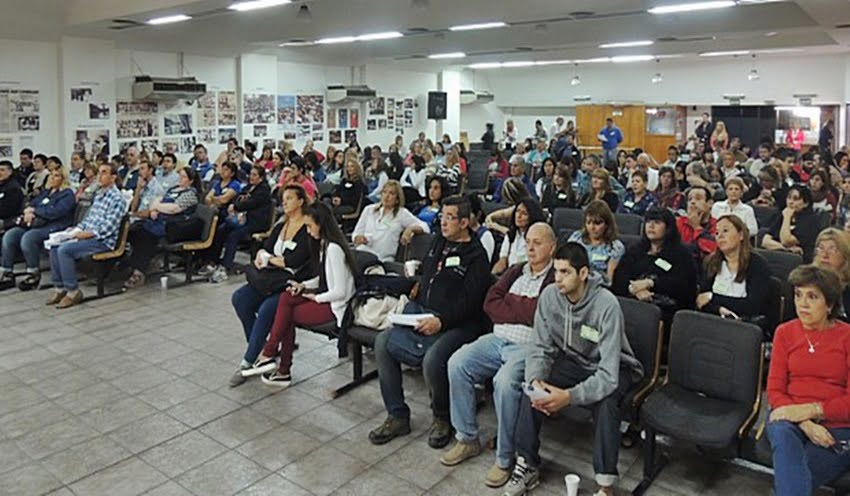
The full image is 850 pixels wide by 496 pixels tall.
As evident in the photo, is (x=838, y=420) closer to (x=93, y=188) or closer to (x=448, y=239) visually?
(x=448, y=239)

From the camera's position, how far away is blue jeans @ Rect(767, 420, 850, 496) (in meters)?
2.66

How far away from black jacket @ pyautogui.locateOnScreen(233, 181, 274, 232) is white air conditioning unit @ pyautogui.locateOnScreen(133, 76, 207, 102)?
464 cm

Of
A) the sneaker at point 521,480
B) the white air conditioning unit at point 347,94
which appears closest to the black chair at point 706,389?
the sneaker at point 521,480

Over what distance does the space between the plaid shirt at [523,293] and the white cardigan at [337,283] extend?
3.53 feet

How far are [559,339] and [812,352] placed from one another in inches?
40.9

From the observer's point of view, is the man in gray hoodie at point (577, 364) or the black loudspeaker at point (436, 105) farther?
the black loudspeaker at point (436, 105)

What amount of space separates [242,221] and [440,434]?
471cm

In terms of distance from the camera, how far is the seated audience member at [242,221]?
25.1 feet

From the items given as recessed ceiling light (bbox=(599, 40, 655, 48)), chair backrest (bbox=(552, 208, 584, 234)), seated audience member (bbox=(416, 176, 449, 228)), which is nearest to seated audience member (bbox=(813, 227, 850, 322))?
chair backrest (bbox=(552, 208, 584, 234))

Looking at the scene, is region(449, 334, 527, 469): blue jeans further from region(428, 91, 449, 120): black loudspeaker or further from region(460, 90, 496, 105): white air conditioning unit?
region(460, 90, 496, 105): white air conditioning unit

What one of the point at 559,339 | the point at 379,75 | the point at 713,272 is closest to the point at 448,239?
the point at 559,339

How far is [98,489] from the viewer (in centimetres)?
328

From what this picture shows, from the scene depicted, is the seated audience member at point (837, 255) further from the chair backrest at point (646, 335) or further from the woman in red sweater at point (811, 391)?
the chair backrest at point (646, 335)

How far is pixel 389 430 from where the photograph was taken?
12.2ft
